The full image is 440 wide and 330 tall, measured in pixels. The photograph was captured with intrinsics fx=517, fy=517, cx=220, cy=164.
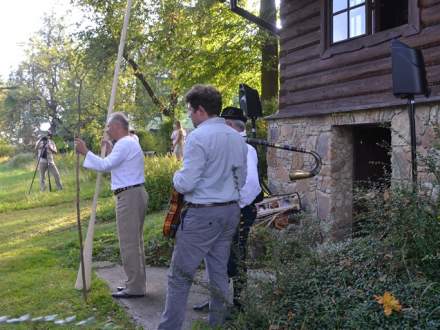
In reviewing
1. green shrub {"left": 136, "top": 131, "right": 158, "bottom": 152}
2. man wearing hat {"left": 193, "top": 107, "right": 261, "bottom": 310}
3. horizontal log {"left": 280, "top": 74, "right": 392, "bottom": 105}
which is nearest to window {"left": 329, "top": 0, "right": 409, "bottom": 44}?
horizontal log {"left": 280, "top": 74, "right": 392, "bottom": 105}

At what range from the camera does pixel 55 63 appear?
1107 inches

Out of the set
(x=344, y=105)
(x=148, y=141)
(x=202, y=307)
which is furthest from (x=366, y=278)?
(x=148, y=141)

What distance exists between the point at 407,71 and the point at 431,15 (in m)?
1.20

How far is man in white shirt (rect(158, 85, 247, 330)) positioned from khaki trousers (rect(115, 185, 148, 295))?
4.15ft

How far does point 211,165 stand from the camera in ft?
11.5

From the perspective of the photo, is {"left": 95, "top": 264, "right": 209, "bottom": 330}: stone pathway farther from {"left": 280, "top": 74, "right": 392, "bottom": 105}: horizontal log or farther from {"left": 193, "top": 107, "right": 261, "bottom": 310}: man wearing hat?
{"left": 280, "top": 74, "right": 392, "bottom": 105}: horizontal log

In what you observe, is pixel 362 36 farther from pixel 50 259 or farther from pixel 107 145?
pixel 50 259

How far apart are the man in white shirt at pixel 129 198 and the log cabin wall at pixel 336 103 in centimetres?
203

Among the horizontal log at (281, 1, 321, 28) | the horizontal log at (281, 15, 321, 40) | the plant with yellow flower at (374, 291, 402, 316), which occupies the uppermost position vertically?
the horizontal log at (281, 1, 321, 28)

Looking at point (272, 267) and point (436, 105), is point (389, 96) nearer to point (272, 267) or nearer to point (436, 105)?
point (436, 105)

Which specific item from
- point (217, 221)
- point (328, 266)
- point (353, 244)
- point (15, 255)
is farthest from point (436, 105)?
point (15, 255)

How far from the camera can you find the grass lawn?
4.55 m

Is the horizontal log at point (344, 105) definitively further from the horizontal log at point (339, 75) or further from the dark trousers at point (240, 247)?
the dark trousers at point (240, 247)

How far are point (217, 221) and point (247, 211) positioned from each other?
0.81 m
